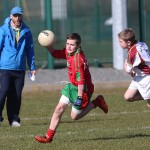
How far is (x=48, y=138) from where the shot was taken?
11.2m

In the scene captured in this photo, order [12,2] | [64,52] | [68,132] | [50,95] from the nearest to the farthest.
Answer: [64,52] < [68,132] < [50,95] < [12,2]

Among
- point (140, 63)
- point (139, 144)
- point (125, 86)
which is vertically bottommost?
point (125, 86)

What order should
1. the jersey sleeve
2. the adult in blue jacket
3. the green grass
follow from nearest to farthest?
the green grass, the jersey sleeve, the adult in blue jacket

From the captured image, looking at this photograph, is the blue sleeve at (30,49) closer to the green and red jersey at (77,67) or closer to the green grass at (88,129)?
the green grass at (88,129)

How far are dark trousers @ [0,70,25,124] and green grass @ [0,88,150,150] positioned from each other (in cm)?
30

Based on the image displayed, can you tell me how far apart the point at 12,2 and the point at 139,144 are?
43.1ft

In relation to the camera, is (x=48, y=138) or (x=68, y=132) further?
(x=68, y=132)

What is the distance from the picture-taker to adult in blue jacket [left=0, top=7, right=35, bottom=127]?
45.0 ft

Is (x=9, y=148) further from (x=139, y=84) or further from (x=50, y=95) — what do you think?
(x=50, y=95)

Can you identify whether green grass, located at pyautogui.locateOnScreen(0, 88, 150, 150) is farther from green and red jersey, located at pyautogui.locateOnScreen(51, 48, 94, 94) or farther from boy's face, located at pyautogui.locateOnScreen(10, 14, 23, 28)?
boy's face, located at pyautogui.locateOnScreen(10, 14, 23, 28)

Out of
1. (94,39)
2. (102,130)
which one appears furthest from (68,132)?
(94,39)

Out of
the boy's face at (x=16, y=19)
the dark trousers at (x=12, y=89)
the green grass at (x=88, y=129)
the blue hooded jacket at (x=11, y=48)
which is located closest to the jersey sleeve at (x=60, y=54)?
the green grass at (x=88, y=129)

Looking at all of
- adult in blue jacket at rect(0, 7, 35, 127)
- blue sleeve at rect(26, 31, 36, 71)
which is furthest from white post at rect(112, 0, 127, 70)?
adult in blue jacket at rect(0, 7, 35, 127)

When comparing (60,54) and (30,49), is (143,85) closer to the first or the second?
(60,54)
